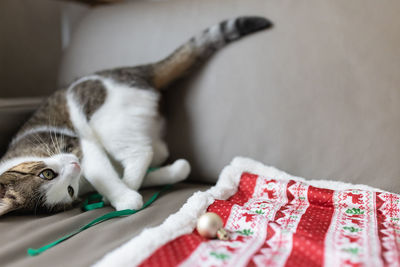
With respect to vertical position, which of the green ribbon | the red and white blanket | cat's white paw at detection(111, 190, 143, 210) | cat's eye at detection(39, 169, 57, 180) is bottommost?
the red and white blanket

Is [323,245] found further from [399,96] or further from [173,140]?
[173,140]

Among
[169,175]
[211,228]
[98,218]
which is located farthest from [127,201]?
[211,228]

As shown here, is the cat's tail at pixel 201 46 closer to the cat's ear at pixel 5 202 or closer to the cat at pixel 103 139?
the cat at pixel 103 139

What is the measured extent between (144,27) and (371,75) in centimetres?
92

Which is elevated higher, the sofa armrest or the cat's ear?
the sofa armrest

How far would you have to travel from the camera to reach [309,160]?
1.17 meters

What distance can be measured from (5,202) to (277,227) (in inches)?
29.0

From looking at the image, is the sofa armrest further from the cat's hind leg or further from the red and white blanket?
the red and white blanket

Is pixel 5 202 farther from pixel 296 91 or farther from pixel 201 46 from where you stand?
pixel 296 91

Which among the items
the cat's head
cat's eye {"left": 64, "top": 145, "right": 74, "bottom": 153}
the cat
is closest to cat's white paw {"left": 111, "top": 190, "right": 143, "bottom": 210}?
the cat

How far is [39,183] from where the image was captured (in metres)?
1.02

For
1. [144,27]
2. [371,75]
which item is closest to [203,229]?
[371,75]

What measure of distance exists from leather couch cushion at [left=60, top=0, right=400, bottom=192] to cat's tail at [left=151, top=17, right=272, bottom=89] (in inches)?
1.4

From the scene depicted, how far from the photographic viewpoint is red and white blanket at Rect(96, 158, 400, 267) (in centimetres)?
71
